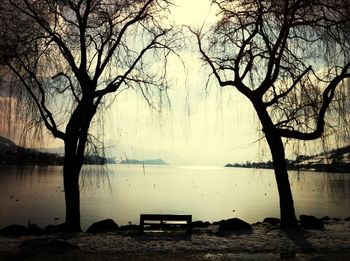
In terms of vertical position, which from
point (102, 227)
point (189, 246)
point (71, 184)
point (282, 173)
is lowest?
point (102, 227)

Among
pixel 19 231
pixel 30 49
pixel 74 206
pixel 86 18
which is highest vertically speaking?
pixel 86 18

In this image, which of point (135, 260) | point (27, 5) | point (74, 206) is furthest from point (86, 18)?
point (135, 260)

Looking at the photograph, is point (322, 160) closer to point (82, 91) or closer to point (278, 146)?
point (278, 146)

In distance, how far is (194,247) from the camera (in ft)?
37.9

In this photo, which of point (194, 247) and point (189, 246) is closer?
point (194, 247)

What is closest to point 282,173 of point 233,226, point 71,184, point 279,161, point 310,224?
point 279,161

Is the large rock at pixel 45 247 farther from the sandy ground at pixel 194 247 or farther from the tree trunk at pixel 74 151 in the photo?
the tree trunk at pixel 74 151

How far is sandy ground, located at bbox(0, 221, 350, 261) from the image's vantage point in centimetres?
1017

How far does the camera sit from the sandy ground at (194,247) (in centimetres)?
1017

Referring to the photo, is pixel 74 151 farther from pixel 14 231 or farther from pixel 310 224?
pixel 310 224

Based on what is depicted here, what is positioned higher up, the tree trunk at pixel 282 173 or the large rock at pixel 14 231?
the tree trunk at pixel 282 173

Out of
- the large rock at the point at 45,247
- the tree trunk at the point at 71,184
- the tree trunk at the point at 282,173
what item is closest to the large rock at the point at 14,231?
the tree trunk at the point at 71,184

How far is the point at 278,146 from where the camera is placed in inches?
632

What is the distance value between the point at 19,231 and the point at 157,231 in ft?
18.9
